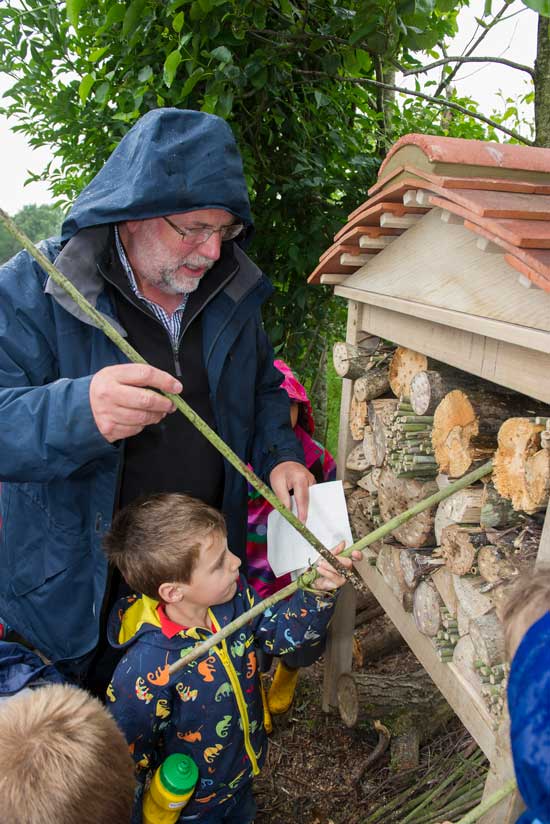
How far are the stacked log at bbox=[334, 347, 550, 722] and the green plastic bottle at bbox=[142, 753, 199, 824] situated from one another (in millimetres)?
792

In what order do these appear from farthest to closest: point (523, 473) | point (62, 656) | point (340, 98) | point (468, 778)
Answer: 1. point (340, 98)
2. point (468, 778)
3. point (62, 656)
4. point (523, 473)

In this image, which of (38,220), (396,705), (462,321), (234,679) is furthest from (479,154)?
(38,220)

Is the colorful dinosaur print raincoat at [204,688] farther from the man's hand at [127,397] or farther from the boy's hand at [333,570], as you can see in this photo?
the man's hand at [127,397]

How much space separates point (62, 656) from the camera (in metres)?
2.04

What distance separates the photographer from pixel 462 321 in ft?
4.97

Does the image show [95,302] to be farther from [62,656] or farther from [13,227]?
[62,656]

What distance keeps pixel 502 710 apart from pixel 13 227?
5.11 feet

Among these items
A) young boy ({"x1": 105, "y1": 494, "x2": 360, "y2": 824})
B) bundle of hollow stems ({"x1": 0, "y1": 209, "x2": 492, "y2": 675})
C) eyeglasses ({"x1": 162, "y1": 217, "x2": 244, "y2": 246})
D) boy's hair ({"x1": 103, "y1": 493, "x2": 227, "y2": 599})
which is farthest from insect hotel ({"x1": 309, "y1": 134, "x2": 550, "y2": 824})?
boy's hair ({"x1": 103, "y1": 493, "x2": 227, "y2": 599})

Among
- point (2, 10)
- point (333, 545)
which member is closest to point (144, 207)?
point (333, 545)

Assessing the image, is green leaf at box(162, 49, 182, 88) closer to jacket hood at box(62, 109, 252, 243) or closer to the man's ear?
jacket hood at box(62, 109, 252, 243)


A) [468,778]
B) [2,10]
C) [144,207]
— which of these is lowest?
[468,778]

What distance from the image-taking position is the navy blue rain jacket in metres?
0.86

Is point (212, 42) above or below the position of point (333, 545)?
above

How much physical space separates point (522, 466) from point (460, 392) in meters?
0.35
